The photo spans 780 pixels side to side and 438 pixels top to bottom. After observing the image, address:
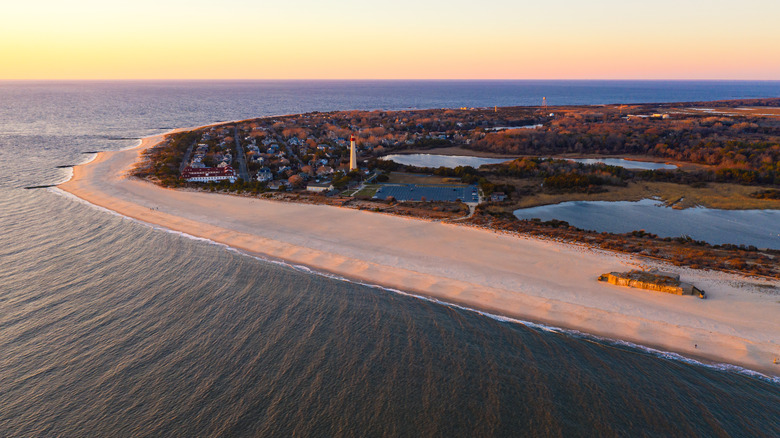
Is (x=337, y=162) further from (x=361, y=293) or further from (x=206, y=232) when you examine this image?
(x=361, y=293)

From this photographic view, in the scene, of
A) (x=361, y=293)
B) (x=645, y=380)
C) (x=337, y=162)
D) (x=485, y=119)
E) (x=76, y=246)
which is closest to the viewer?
(x=645, y=380)

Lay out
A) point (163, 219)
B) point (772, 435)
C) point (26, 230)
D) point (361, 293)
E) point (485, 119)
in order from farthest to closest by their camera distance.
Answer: point (485, 119)
point (163, 219)
point (26, 230)
point (361, 293)
point (772, 435)

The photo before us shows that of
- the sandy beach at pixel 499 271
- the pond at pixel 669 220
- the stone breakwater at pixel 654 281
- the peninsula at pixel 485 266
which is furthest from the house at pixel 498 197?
the stone breakwater at pixel 654 281

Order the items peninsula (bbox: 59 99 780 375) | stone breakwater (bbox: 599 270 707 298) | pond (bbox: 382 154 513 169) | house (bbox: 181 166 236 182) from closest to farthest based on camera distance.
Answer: peninsula (bbox: 59 99 780 375)
stone breakwater (bbox: 599 270 707 298)
house (bbox: 181 166 236 182)
pond (bbox: 382 154 513 169)

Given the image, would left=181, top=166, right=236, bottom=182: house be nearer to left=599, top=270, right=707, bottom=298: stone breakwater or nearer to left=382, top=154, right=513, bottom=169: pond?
left=382, top=154, right=513, bottom=169: pond

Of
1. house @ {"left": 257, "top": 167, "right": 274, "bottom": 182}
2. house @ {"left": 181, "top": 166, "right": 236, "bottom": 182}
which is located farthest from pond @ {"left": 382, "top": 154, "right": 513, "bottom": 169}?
house @ {"left": 181, "top": 166, "right": 236, "bottom": 182}

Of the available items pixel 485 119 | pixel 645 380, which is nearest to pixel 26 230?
pixel 645 380

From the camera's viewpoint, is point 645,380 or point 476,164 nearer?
point 645,380
